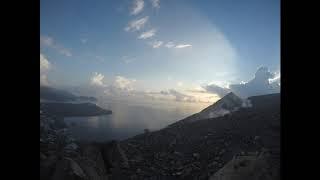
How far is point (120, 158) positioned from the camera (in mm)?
6793

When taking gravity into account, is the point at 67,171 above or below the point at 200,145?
above

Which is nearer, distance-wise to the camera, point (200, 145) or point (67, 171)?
point (67, 171)

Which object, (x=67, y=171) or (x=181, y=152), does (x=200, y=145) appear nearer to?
(x=181, y=152)

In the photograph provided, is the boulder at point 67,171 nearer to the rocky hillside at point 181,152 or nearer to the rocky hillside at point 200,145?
the rocky hillside at point 181,152

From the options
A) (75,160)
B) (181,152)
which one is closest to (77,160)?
(75,160)

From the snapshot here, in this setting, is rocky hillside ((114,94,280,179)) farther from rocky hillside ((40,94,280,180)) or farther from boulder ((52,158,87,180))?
boulder ((52,158,87,180))

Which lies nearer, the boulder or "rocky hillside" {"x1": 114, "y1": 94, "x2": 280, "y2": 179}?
the boulder

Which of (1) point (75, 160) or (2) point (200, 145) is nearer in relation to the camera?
(1) point (75, 160)

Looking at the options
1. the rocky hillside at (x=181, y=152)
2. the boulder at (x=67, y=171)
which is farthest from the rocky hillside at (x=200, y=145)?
the boulder at (x=67, y=171)

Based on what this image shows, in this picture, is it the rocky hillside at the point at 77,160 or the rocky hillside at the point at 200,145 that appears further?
the rocky hillside at the point at 200,145

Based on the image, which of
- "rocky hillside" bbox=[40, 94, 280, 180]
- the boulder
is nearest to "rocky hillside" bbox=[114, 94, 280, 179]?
"rocky hillside" bbox=[40, 94, 280, 180]

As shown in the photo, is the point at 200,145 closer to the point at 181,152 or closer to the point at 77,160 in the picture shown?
the point at 181,152

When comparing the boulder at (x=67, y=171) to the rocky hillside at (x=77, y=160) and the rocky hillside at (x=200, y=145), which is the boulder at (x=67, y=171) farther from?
the rocky hillside at (x=200, y=145)
